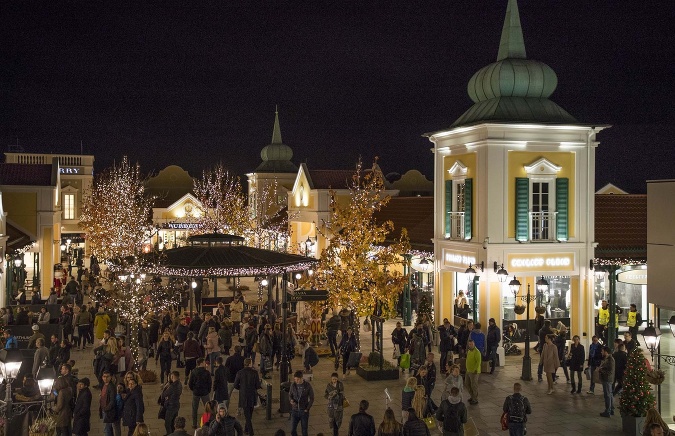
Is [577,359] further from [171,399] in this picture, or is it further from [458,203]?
[171,399]

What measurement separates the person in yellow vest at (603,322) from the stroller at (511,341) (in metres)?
2.74

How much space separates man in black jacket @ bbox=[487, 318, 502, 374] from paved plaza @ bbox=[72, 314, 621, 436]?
40 centimetres

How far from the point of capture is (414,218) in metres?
35.7

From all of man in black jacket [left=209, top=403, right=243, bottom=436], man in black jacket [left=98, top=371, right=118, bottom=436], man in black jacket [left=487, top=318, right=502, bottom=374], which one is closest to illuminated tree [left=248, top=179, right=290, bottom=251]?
man in black jacket [left=487, top=318, right=502, bottom=374]

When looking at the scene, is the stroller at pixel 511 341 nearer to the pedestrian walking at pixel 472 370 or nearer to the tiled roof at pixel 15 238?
the pedestrian walking at pixel 472 370

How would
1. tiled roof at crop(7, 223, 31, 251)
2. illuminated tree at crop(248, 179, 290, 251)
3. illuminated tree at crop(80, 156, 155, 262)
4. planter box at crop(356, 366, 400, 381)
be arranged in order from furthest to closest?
1. illuminated tree at crop(248, 179, 290, 251)
2. illuminated tree at crop(80, 156, 155, 262)
3. tiled roof at crop(7, 223, 31, 251)
4. planter box at crop(356, 366, 400, 381)

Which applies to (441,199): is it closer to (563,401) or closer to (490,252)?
(490,252)

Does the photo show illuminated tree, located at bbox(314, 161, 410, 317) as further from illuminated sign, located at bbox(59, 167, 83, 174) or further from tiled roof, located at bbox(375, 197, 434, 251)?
illuminated sign, located at bbox(59, 167, 83, 174)

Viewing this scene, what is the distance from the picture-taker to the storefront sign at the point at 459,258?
25.2 m

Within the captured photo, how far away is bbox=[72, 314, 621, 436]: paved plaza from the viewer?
1636 centimetres

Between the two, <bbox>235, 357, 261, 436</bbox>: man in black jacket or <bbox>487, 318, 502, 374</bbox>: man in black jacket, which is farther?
<bbox>487, 318, 502, 374</bbox>: man in black jacket

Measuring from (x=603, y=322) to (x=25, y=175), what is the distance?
98.8 ft

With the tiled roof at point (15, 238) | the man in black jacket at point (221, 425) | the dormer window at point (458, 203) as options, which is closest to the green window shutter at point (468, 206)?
the dormer window at point (458, 203)

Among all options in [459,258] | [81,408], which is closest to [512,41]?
[459,258]
